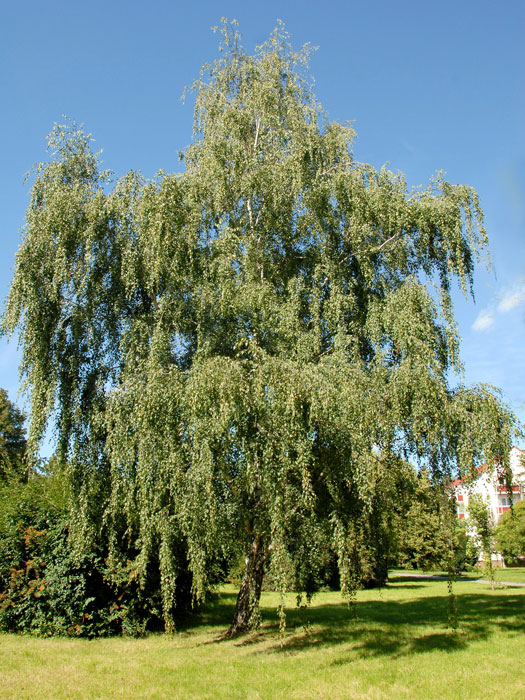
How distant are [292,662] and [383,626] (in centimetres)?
407

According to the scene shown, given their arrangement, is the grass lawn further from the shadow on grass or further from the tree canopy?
the tree canopy

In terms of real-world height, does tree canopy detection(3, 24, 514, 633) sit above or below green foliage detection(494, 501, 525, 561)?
above

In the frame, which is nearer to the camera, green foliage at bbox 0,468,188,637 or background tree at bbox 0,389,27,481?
green foliage at bbox 0,468,188,637

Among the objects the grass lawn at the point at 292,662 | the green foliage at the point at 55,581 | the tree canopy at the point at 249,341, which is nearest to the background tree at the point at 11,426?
the green foliage at the point at 55,581

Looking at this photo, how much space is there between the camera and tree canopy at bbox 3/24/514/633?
7.75m

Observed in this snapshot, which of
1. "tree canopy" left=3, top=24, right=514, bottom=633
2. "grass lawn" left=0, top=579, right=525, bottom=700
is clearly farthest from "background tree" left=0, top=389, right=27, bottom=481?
"tree canopy" left=3, top=24, right=514, bottom=633

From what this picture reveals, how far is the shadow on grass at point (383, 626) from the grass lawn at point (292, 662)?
0.03 m

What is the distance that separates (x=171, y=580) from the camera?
26.3 ft

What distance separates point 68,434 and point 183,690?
483 centimetres

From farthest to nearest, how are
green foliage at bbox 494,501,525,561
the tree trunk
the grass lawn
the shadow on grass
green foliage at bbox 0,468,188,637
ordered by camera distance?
green foliage at bbox 494,501,525,561 < green foliage at bbox 0,468,188,637 < the tree trunk < the shadow on grass < the grass lawn

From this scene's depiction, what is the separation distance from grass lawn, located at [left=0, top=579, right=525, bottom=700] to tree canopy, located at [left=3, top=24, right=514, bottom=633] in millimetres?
1238

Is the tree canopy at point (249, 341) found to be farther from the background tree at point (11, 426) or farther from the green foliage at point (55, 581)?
the background tree at point (11, 426)

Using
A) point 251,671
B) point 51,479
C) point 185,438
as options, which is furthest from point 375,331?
point 51,479

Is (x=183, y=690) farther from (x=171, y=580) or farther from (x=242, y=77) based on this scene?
(x=242, y=77)
